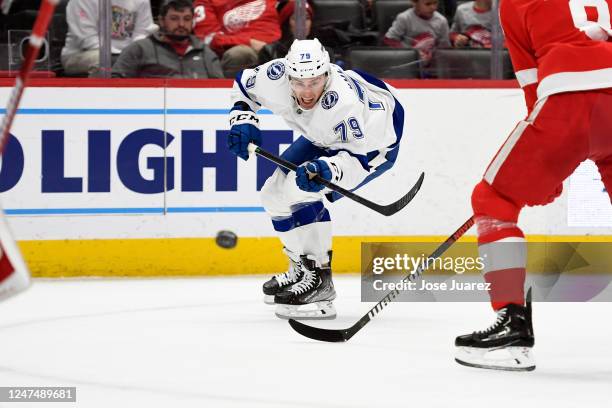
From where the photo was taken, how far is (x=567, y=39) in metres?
3.00

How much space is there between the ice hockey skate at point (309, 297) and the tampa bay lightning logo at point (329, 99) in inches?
24.1

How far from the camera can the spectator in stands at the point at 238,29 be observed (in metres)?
5.47

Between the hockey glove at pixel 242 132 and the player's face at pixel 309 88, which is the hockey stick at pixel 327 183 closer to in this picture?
the hockey glove at pixel 242 132

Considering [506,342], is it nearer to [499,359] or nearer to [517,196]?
[499,359]

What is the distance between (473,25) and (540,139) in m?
2.83

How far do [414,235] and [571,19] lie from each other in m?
2.55

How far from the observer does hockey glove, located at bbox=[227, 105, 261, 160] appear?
4195 millimetres

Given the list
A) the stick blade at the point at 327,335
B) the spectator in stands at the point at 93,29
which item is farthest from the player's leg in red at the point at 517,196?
the spectator in stands at the point at 93,29

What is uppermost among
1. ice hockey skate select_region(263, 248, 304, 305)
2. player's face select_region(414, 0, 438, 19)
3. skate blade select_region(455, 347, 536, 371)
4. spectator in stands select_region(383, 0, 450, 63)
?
player's face select_region(414, 0, 438, 19)

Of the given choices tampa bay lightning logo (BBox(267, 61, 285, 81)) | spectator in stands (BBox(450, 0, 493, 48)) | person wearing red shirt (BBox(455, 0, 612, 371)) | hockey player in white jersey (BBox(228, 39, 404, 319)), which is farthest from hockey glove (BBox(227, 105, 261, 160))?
spectator in stands (BBox(450, 0, 493, 48))

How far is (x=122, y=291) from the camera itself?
4.86m

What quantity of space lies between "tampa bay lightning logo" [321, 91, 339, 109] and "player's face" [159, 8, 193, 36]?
1.53 metres

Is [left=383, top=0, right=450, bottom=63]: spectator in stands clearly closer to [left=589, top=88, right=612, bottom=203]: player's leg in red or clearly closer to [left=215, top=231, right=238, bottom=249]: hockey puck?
[left=215, top=231, right=238, bottom=249]: hockey puck

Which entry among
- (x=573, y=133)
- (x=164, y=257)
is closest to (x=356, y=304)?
(x=164, y=257)
